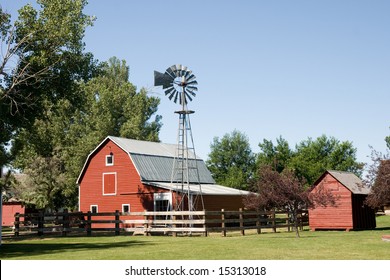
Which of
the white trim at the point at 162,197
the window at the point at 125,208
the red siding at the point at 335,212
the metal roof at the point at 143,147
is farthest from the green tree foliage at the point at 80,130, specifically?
the red siding at the point at 335,212

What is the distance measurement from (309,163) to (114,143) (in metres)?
38.0

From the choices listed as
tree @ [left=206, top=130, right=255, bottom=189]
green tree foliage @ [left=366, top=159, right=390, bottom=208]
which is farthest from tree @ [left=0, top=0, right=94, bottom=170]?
tree @ [left=206, top=130, right=255, bottom=189]

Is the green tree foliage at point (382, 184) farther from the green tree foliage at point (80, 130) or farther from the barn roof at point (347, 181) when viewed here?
the green tree foliage at point (80, 130)

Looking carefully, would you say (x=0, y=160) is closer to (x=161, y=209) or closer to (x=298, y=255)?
(x=298, y=255)

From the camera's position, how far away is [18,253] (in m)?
21.5

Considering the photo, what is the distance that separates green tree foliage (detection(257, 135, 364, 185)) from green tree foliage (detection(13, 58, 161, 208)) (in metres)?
20.0

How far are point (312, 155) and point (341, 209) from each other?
43.0 meters

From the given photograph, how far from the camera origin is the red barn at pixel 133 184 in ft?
136

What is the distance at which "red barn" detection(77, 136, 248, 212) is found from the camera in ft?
136

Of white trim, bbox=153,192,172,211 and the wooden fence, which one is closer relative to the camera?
the wooden fence

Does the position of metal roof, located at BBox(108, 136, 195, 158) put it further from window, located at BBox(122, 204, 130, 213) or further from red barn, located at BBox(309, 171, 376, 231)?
red barn, located at BBox(309, 171, 376, 231)

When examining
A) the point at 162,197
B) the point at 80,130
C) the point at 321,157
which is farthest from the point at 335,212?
the point at 321,157

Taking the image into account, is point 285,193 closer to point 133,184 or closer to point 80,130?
point 133,184

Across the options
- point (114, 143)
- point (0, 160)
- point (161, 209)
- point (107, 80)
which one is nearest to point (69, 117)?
point (107, 80)
